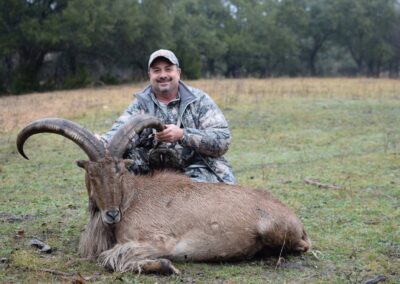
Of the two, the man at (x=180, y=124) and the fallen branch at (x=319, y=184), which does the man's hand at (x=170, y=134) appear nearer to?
the man at (x=180, y=124)

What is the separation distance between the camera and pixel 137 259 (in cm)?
548

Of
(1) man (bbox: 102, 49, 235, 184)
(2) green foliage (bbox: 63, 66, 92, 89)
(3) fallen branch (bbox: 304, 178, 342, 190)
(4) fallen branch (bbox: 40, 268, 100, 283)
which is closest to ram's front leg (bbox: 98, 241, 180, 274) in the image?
(4) fallen branch (bbox: 40, 268, 100, 283)

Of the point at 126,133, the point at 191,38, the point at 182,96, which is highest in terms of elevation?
the point at 191,38

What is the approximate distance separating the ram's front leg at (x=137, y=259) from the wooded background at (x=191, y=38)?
32.2m

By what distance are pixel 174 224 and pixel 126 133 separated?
99 centimetres

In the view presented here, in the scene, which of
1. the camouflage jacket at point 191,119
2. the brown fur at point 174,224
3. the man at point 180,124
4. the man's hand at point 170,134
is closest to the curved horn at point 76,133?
the brown fur at point 174,224

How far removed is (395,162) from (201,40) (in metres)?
42.7

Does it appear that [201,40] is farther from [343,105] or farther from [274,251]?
[274,251]

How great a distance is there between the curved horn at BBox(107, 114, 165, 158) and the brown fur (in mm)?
115

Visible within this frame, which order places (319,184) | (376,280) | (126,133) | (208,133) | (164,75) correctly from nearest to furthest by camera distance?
(376,280)
(126,133)
(208,133)
(164,75)
(319,184)

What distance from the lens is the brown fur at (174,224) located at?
5.61m

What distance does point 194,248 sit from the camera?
18.7 ft

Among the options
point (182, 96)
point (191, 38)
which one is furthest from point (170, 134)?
point (191, 38)

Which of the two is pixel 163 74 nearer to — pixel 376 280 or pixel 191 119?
pixel 191 119
